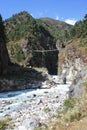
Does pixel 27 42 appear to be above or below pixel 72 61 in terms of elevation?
above

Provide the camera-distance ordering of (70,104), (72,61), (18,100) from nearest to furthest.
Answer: (70,104) → (18,100) → (72,61)

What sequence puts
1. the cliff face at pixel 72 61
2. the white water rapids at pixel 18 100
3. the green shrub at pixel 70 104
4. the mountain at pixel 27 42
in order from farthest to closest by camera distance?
the mountain at pixel 27 42 < the cliff face at pixel 72 61 < the white water rapids at pixel 18 100 < the green shrub at pixel 70 104

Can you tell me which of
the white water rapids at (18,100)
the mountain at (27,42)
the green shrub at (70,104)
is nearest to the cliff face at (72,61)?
the mountain at (27,42)

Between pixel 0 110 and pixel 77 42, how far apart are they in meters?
70.4

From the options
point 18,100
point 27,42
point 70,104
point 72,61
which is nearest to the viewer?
point 70,104

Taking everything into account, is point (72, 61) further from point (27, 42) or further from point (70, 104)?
point (70, 104)

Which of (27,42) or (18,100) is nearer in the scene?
(18,100)

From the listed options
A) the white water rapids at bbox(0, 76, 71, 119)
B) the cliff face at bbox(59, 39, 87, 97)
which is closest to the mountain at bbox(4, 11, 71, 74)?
the cliff face at bbox(59, 39, 87, 97)

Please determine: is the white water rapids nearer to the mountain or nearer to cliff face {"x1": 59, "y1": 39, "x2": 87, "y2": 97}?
cliff face {"x1": 59, "y1": 39, "x2": 87, "y2": 97}

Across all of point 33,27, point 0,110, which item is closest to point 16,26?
point 33,27

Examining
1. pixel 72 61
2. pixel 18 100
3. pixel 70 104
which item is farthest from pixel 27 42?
pixel 70 104

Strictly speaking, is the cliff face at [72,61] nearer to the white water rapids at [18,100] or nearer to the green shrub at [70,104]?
the white water rapids at [18,100]

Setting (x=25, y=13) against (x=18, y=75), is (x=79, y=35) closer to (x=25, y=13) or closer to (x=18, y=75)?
(x=18, y=75)

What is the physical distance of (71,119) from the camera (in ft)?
77.5
